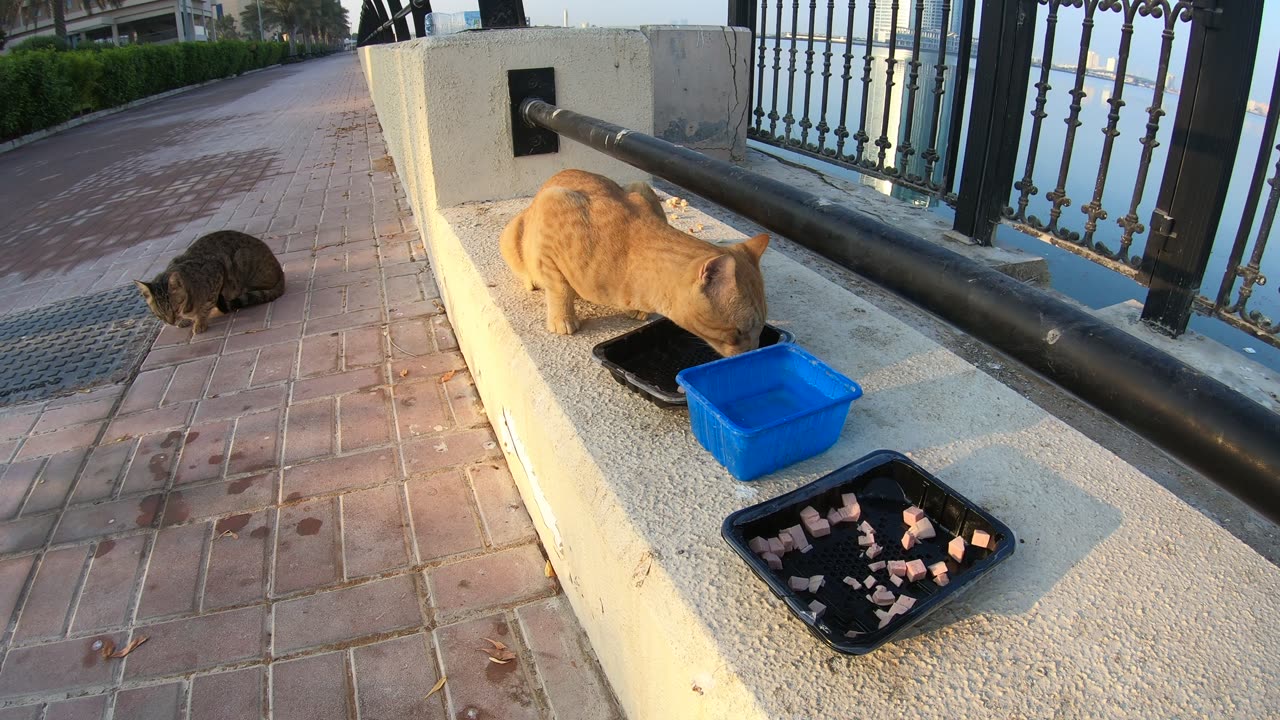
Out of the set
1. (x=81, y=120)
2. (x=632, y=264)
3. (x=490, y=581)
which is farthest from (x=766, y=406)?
(x=81, y=120)

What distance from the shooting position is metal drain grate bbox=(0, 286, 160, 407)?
170 inches

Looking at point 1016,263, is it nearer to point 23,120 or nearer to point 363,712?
point 363,712

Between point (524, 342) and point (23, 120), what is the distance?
20.4 metres

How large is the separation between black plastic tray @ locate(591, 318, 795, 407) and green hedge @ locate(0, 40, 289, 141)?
19.9 meters

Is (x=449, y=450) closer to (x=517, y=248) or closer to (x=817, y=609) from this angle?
(x=517, y=248)

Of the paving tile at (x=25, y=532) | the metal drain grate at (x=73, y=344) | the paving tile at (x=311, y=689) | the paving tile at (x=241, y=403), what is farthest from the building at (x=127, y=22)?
the paving tile at (x=311, y=689)

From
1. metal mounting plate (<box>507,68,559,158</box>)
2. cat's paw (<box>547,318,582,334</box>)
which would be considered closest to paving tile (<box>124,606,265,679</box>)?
cat's paw (<box>547,318,582,334</box>)

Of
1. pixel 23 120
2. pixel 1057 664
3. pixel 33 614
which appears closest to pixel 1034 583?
pixel 1057 664

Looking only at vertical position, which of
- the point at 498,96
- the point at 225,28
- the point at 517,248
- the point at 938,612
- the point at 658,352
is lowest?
the point at 938,612

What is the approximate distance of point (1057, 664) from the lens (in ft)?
4.53

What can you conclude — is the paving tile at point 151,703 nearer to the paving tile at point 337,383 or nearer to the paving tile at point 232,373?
the paving tile at point 337,383

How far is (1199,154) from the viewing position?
11.4 ft

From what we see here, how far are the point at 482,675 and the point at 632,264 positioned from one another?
4.96 feet

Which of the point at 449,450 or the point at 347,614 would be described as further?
the point at 449,450
